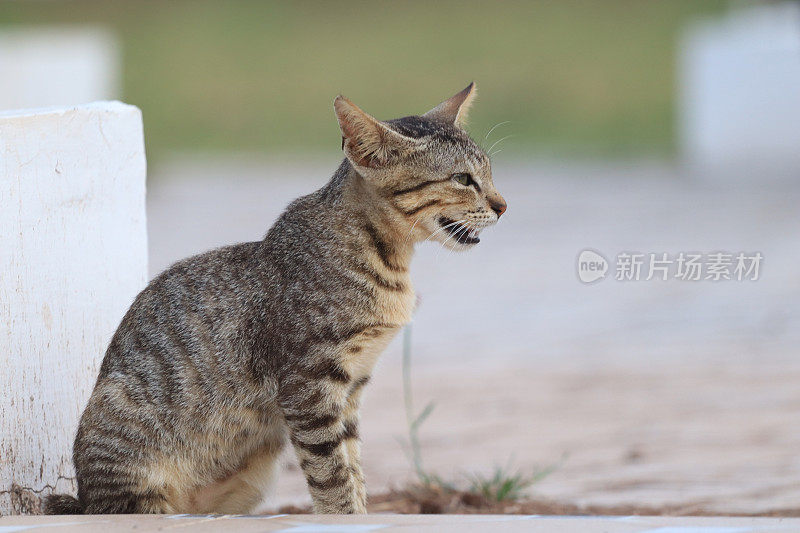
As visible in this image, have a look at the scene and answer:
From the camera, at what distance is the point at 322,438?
3576 mm

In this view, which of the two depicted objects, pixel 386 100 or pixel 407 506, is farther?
pixel 386 100

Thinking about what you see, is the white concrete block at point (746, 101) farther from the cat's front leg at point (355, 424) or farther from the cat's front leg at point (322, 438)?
the cat's front leg at point (322, 438)

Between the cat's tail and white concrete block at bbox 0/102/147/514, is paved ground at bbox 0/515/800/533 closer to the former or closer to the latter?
the cat's tail

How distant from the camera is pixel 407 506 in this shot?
4.39 meters

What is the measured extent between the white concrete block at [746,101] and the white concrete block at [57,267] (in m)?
12.5

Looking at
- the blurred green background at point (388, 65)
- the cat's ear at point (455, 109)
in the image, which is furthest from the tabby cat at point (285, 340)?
the blurred green background at point (388, 65)

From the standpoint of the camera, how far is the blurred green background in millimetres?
20562

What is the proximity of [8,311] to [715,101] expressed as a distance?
43.3ft

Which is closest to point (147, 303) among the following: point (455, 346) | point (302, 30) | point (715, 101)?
point (455, 346)

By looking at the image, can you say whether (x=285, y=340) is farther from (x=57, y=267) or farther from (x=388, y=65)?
(x=388, y=65)

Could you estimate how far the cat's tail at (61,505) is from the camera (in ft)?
12.1

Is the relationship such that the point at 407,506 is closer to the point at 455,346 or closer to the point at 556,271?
the point at 455,346

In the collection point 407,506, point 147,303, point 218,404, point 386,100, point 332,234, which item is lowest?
point 407,506

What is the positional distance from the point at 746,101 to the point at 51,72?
921 centimetres
